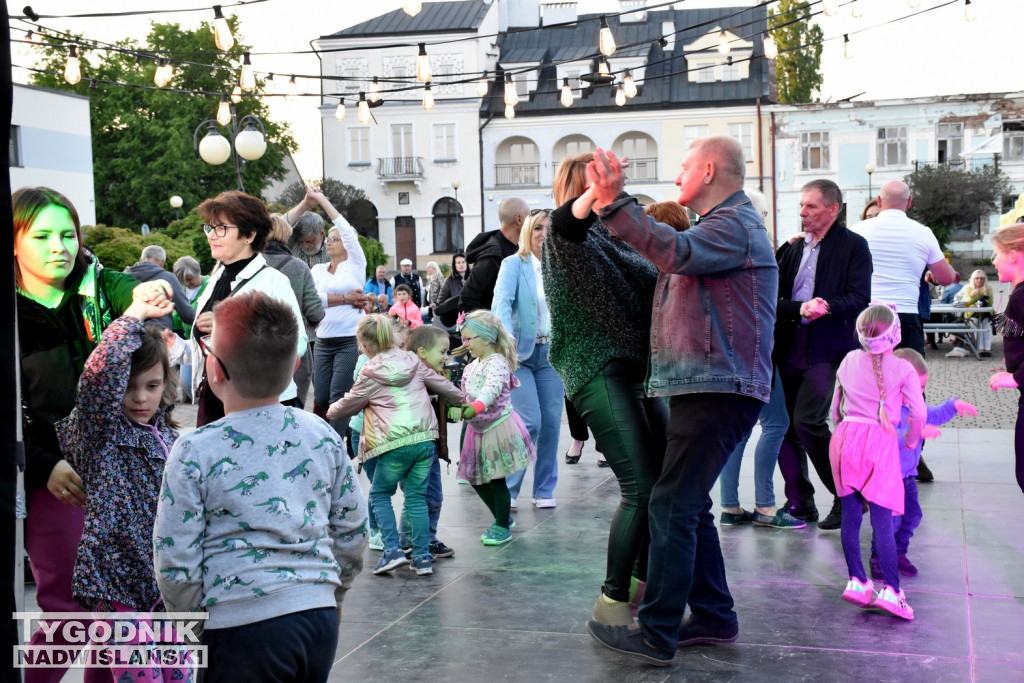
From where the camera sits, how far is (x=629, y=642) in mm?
4188

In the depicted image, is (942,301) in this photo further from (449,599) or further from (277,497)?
(277,497)

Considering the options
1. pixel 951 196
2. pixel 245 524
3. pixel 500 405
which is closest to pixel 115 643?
pixel 245 524

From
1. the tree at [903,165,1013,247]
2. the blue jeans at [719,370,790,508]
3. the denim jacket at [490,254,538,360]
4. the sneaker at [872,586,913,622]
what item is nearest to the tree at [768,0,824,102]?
the tree at [903,165,1013,247]

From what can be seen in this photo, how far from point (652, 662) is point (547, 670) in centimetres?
41

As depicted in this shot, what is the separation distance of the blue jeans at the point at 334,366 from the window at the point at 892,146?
41.3 meters

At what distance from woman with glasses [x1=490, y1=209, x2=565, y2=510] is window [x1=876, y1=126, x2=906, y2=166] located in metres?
41.6

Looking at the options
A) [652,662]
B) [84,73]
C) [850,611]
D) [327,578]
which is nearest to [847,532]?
[850,611]

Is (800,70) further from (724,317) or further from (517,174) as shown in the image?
(724,317)

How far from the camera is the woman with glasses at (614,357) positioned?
418cm

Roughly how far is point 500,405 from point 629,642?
2.10 meters

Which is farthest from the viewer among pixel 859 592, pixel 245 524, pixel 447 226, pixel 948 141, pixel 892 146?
pixel 447 226

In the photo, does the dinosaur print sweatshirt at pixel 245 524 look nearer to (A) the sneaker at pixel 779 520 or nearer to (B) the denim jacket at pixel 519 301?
(B) the denim jacket at pixel 519 301

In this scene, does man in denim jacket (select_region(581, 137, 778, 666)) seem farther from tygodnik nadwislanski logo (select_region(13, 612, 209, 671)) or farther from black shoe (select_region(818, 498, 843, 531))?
black shoe (select_region(818, 498, 843, 531))

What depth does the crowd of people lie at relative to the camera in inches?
100
